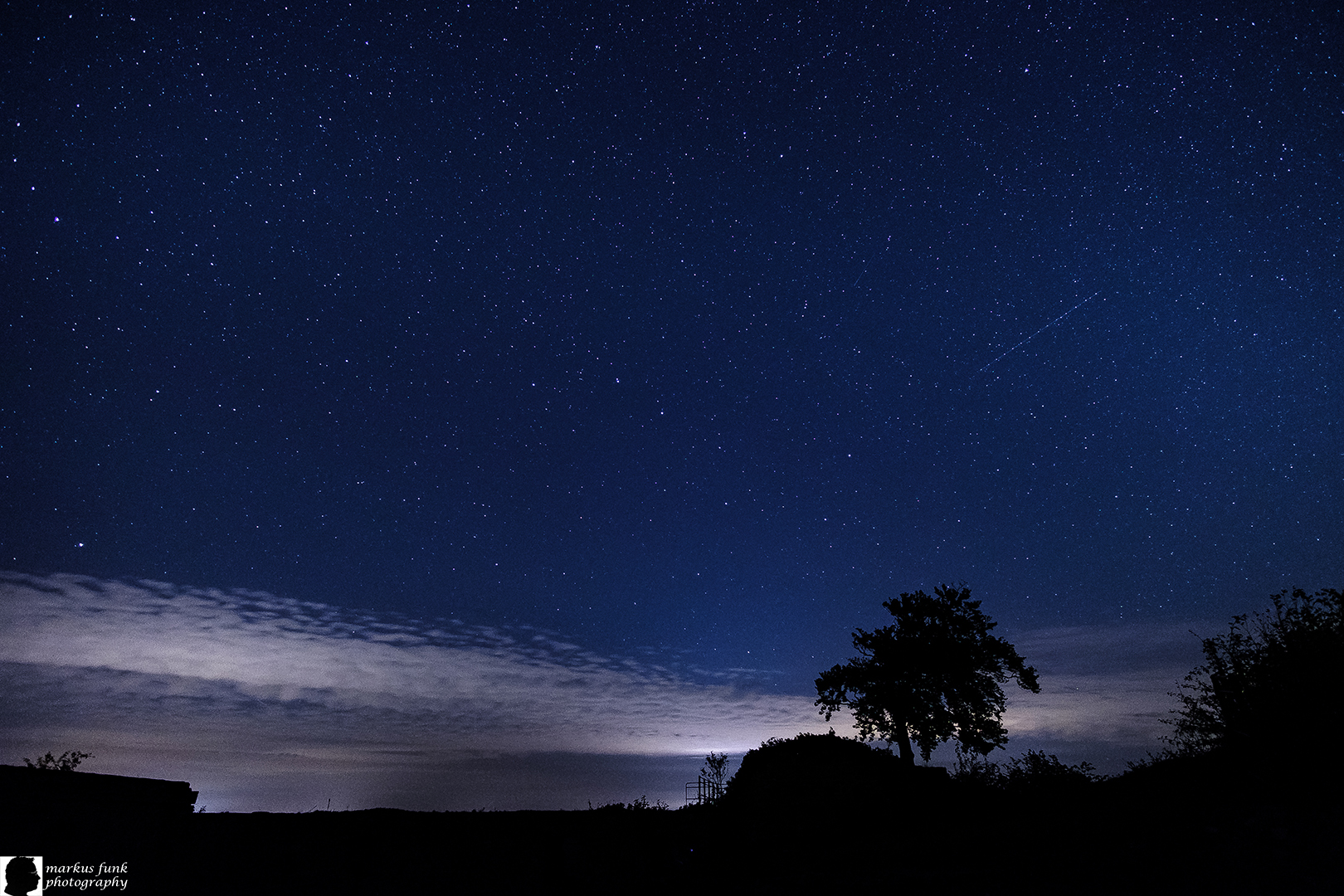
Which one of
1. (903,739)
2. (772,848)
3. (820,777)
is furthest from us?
(903,739)

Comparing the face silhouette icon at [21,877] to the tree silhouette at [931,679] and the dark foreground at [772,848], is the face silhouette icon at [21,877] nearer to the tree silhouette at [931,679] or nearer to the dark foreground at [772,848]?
the dark foreground at [772,848]

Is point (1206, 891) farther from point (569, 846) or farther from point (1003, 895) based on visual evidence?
point (569, 846)

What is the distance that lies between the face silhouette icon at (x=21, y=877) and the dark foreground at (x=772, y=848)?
324 mm

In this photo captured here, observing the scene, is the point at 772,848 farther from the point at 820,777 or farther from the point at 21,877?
the point at 21,877

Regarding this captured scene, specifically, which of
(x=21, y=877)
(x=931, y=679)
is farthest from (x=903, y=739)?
(x=21, y=877)

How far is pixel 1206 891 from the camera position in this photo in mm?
11547

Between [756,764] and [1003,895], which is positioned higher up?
[756,764]

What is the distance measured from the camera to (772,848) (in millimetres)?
23797

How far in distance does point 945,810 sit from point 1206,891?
15099 millimetres

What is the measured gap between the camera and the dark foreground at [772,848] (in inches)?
495

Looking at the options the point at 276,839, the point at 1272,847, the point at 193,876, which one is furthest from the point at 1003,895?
Answer: the point at 193,876

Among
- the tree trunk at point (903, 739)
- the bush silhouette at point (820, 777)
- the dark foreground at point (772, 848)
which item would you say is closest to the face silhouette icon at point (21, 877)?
the dark foreground at point (772, 848)

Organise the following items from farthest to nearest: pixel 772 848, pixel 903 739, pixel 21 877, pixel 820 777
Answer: pixel 903 739, pixel 820 777, pixel 772 848, pixel 21 877

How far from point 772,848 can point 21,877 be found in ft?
69.6
